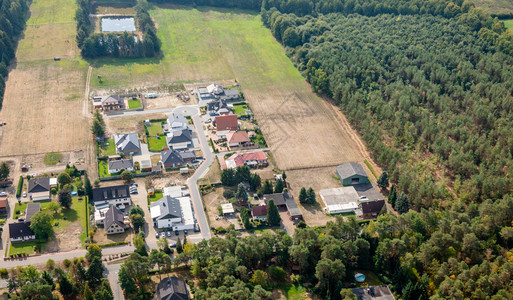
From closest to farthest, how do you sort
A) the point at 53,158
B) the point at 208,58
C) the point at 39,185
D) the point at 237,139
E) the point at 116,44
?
the point at 39,185, the point at 53,158, the point at 237,139, the point at 116,44, the point at 208,58

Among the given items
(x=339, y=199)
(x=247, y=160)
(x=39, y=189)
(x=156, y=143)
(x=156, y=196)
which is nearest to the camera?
(x=39, y=189)

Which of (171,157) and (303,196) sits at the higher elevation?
(303,196)

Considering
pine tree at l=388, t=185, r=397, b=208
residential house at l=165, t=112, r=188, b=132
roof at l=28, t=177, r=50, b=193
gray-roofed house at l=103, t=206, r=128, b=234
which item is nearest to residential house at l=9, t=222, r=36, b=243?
roof at l=28, t=177, r=50, b=193

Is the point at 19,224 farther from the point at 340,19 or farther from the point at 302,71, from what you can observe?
the point at 340,19

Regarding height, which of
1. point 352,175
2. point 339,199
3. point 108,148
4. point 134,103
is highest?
point 352,175

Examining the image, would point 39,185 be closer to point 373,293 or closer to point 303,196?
point 303,196

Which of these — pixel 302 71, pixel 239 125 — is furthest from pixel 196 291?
pixel 302 71

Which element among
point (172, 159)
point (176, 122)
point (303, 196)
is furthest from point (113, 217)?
point (303, 196)

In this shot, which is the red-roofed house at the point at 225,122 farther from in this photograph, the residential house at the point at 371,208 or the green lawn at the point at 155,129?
the residential house at the point at 371,208
